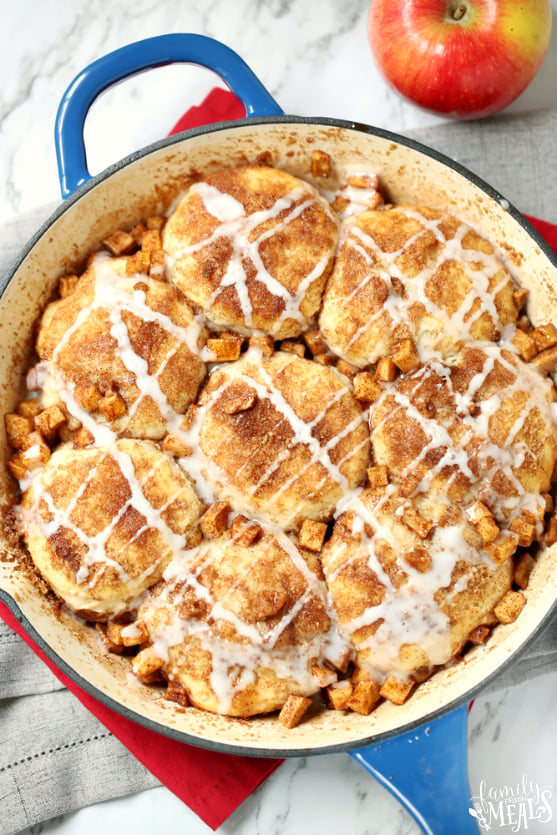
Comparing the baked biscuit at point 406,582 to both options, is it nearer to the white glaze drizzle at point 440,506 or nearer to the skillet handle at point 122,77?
the white glaze drizzle at point 440,506

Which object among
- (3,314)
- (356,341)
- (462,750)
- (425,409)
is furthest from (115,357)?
(462,750)

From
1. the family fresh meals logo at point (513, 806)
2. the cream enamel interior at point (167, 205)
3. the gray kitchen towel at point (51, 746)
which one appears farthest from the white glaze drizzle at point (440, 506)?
the family fresh meals logo at point (513, 806)

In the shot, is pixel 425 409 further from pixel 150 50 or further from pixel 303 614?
pixel 150 50

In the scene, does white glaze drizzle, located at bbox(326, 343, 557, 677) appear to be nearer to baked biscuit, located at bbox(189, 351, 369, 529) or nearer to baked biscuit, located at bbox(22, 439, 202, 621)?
baked biscuit, located at bbox(189, 351, 369, 529)

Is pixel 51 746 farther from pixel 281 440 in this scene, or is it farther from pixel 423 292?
pixel 423 292

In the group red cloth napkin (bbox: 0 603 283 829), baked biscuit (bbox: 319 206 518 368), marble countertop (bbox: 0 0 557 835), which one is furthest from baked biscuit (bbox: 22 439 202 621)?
marble countertop (bbox: 0 0 557 835)
